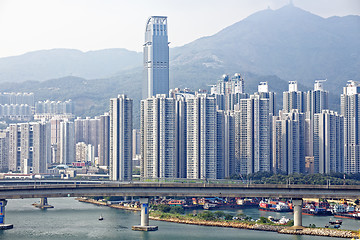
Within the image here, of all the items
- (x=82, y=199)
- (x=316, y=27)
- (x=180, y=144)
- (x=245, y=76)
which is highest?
(x=316, y=27)

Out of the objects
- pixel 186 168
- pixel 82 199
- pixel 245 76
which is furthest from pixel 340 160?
pixel 245 76

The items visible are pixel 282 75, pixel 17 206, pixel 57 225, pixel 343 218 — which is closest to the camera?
pixel 57 225

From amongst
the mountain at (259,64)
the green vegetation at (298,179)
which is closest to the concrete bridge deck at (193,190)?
the green vegetation at (298,179)

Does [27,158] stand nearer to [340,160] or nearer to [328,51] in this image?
[340,160]

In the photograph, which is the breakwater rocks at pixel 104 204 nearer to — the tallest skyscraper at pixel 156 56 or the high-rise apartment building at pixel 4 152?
the high-rise apartment building at pixel 4 152

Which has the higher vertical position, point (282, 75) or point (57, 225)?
point (282, 75)

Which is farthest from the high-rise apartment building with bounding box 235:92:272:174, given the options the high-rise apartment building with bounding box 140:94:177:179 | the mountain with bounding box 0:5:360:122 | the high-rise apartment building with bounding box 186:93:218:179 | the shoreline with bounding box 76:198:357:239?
the mountain with bounding box 0:5:360:122
